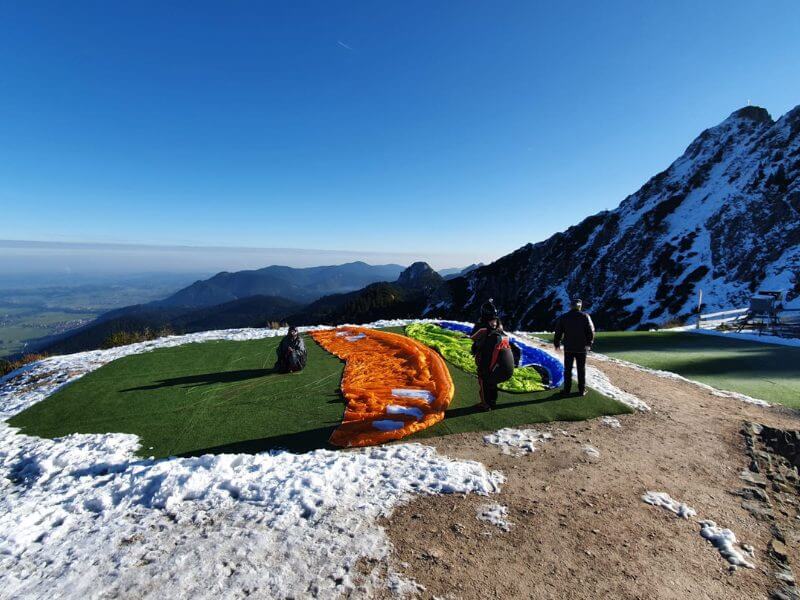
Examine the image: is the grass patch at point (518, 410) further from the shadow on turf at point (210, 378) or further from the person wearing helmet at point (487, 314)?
the shadow on turf at point (210, 378)

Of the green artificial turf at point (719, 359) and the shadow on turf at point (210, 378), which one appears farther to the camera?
the green artificial turf at point (719, 359)

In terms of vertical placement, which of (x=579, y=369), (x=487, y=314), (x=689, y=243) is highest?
(x=689, y=243)

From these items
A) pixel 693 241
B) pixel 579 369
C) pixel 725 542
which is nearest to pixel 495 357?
pixel 579 369

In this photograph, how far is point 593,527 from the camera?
4578 millimetres

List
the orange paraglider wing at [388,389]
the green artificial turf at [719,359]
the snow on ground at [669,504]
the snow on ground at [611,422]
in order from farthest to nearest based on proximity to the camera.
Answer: the green artificial turf at [719,359]
the snow on ground at [611,422]
the orange paraglider wing at [388,389]
the snow on ground at [669,504]

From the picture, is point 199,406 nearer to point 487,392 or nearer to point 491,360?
point 487,392

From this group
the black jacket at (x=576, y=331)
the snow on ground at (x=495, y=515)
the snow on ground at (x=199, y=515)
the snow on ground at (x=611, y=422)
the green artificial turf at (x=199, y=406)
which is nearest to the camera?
the snow on ground at (x=199, y=515)

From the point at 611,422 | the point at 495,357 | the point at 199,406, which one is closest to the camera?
the point at 611,422

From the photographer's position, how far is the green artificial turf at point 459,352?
9438 millimetres

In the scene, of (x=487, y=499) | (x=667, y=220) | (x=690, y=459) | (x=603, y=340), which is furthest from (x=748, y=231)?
(x=487, y=499)

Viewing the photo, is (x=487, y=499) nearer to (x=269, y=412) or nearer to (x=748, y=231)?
(x=269, y=412)

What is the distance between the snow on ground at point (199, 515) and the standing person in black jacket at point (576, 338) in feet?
14.5

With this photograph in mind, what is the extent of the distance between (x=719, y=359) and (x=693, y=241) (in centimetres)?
5216

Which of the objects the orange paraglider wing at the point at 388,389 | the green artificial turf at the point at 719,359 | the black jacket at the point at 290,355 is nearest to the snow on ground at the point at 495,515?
the orange paraglider wing at the point at 388,389
